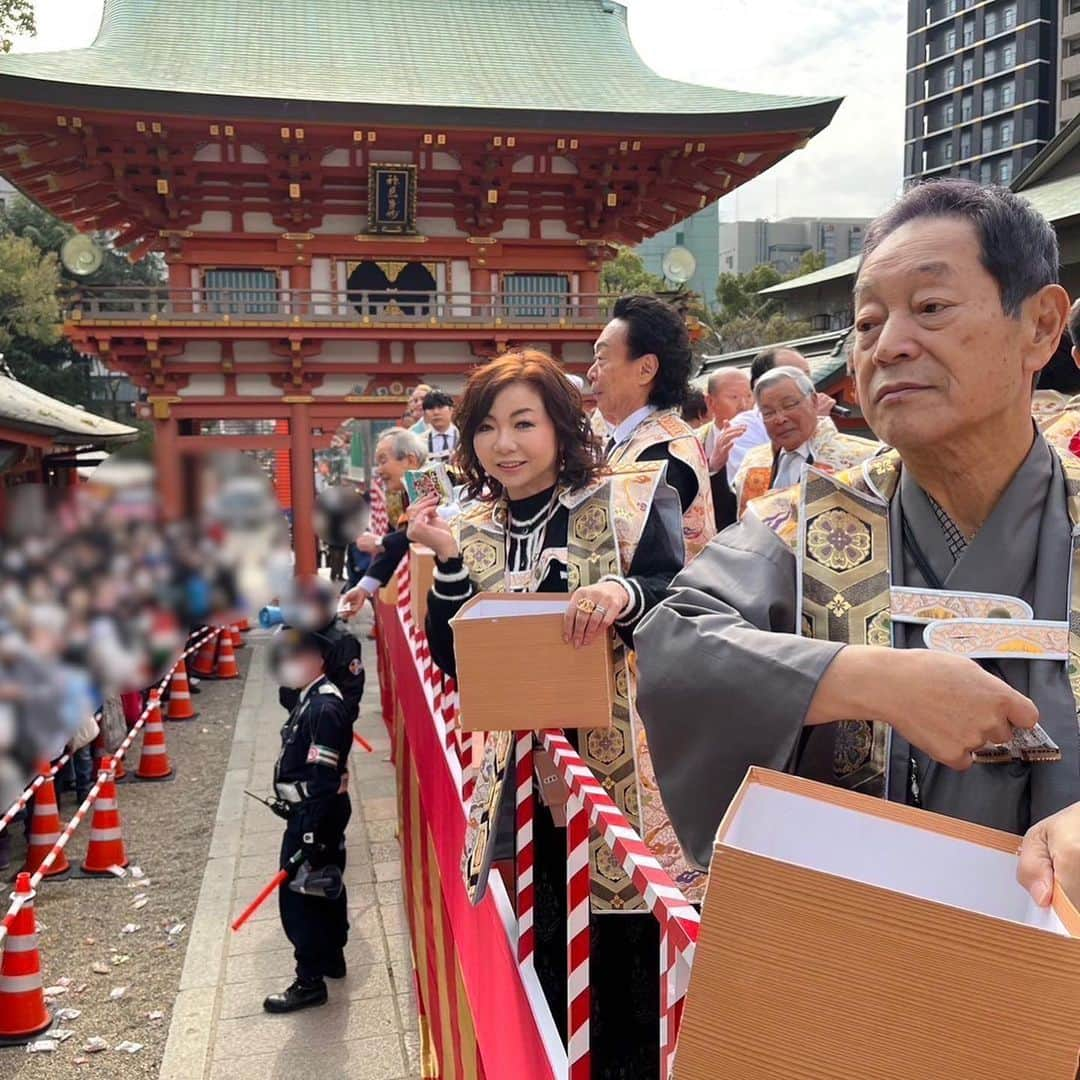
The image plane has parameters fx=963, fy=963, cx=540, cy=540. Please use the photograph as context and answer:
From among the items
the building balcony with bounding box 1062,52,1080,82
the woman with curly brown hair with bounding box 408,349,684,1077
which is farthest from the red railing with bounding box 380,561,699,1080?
the building balcony with bounding box 1062,52,1080,82

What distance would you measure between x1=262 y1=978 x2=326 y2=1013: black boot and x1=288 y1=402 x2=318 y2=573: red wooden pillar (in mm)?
8888

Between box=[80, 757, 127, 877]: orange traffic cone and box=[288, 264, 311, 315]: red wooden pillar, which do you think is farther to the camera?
box=[288, 264, 311, 315]: red wooden pillar

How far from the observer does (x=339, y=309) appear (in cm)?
1248

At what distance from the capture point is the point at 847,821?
3.17ft

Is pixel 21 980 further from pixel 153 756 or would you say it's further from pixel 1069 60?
pixel 1069 60

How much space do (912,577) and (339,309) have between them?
39.6 ft

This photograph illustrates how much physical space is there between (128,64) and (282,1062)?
1282 cm

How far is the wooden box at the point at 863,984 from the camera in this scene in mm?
748

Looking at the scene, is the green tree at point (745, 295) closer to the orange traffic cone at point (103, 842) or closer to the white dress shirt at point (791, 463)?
the orange traffic cone at point (103, 842)

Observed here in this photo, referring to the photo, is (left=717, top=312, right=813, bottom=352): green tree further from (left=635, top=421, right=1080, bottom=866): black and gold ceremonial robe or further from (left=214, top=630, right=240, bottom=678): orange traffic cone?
(left=635, top=421, right=1080, bottom=866): black and gold ceremonial robe

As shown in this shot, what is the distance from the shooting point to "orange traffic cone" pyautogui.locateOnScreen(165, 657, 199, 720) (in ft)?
29.2

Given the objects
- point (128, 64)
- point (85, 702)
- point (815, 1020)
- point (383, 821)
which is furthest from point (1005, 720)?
point (128, 64)

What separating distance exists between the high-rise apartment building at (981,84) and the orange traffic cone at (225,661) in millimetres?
40864

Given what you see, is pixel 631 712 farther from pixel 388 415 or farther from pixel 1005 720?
pixel 388 415
